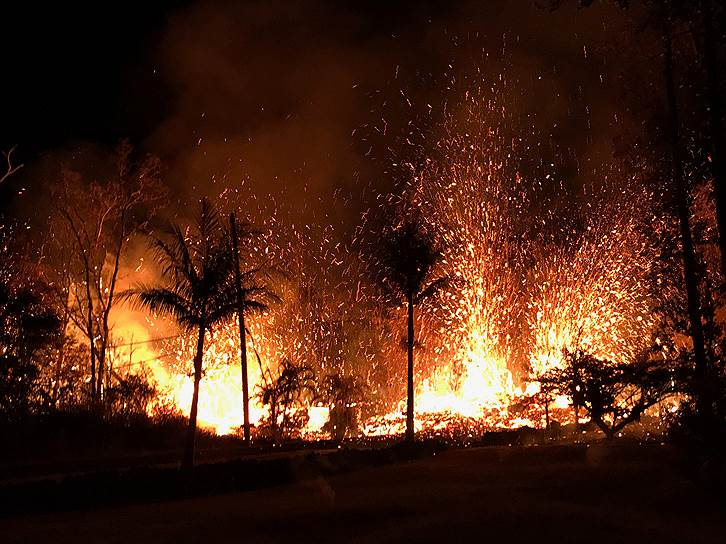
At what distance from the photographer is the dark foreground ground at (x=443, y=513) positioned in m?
7.49

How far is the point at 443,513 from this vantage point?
8328 millimetres

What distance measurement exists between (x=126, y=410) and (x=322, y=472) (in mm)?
12868

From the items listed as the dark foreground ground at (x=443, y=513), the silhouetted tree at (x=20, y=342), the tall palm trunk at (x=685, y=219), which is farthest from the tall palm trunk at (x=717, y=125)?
the silhouetted tree at (x=20, y=342)

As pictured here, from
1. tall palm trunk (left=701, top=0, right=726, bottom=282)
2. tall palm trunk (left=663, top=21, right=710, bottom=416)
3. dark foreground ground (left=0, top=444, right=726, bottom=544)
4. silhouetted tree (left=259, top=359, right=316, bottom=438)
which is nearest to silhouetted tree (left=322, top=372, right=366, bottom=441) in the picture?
silhouetted tree (left=259, top=359, right=316, bottom=438)

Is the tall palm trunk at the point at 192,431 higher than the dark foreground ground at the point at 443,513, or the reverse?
the tall palm trunk at the point at 192,431

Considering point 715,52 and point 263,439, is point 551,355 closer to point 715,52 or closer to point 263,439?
point 263,439

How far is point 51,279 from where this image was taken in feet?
101

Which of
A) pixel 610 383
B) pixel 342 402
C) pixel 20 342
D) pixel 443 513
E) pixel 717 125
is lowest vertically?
pixel 443 513

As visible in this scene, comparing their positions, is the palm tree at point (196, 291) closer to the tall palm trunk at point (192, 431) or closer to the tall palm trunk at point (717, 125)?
the tall palm trunk at point (192, 431)

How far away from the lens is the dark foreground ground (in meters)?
7.49

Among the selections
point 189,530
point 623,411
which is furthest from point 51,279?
point 189,530

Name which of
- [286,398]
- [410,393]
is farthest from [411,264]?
[286,398]

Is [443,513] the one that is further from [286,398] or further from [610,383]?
[286,398]

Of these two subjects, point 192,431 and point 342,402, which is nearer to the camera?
point 192,431
